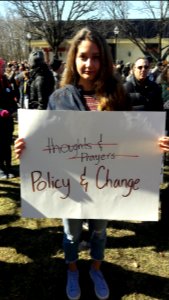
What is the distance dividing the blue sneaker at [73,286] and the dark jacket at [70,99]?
1238 mm

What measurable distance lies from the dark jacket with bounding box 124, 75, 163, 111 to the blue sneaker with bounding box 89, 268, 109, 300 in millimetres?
1667

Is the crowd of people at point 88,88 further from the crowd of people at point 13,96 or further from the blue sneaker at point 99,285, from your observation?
the crowd of people at point 13,96

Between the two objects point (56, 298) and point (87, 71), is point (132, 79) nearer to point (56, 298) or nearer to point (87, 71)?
point (87, 71)

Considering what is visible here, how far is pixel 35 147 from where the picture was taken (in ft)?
7.14

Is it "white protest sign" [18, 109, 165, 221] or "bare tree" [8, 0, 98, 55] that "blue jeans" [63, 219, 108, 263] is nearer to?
"white protest sign" [18, 109, 165, 221]

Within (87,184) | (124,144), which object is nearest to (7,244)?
(87,184)

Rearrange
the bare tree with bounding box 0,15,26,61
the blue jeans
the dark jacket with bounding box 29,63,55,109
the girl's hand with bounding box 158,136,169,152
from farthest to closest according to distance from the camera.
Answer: the bare tree with bounding box 0,15,26,61
the dark jacket with bounding box 29,63,55,109
the blue jeans
the girl's hand with bounding box 158,136,169,152

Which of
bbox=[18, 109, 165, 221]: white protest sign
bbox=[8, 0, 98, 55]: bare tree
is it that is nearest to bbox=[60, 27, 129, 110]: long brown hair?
bbox=[18, 109, 165, 221]: white protest sign

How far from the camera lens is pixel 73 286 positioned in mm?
2637

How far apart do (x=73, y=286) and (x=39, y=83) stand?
10.3 ft

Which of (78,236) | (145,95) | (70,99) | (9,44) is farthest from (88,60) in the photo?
(9,44)

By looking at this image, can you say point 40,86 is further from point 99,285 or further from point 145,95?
point 99,285

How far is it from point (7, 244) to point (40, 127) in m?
1.65

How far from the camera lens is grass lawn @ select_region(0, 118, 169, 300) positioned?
8.95 ft
